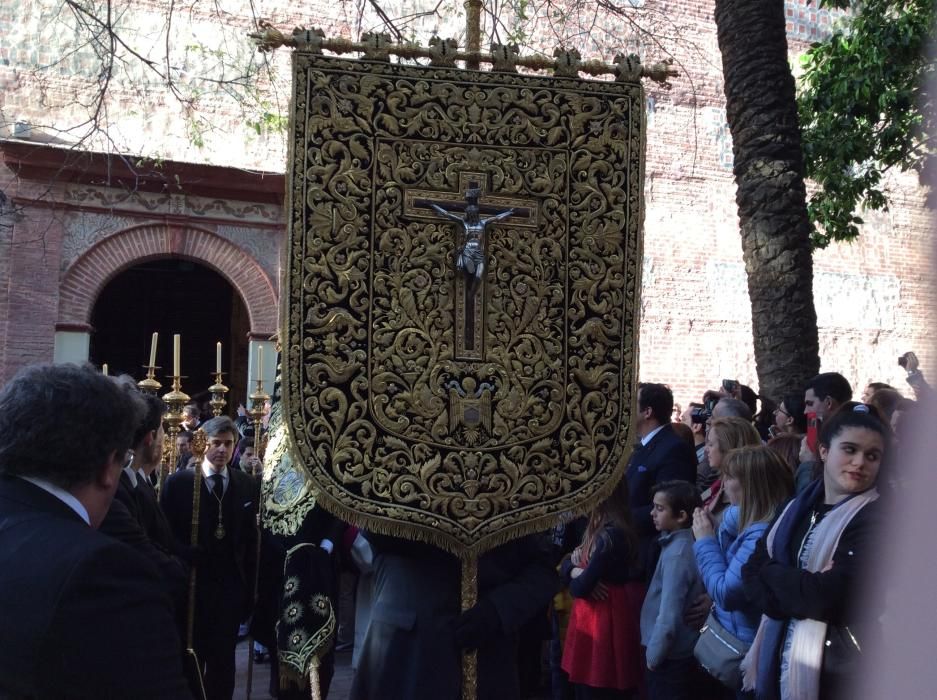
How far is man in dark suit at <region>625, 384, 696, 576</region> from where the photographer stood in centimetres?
608

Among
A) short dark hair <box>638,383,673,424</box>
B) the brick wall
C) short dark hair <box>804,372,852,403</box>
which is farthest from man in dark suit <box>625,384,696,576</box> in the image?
the brick wall

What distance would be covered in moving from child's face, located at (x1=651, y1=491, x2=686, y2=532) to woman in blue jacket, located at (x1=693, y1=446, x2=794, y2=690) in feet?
1.34

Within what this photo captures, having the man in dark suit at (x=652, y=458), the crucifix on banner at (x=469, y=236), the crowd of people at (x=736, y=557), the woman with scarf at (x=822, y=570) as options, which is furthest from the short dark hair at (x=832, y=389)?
the crucifix on banner at (x=469, y=236)

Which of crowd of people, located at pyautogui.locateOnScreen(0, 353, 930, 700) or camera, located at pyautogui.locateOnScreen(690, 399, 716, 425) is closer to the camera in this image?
crowd of people, located at pyautogui.locateOnScreen(0, 353, 930, 700)

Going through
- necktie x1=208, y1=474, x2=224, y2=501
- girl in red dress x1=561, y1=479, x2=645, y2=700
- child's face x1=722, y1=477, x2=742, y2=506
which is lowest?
girl in red dress x1=561, y1=479, x2=645, y2=700

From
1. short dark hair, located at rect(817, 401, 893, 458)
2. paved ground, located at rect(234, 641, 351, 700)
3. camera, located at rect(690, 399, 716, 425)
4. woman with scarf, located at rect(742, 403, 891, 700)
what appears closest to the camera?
woman with scarf, located at rect(742, 403, 891, 700)

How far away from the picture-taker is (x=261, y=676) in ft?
27.2

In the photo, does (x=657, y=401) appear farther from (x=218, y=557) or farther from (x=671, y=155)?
(x=671, y=155)

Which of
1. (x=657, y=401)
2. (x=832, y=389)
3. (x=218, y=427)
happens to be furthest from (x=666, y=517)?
(x=218, y=427)

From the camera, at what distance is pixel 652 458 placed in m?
6.24

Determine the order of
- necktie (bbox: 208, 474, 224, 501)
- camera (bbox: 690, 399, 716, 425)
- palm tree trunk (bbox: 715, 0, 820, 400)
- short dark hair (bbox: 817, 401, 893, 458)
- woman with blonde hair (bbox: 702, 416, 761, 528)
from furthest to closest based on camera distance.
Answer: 1. camera (bbox: 690, 399, 716, 425)
2. palm tree trunk (bbox: 715, 0, 820, 400)
3. necktie (bbox: 208, 474, 224, 501)
4. woman with blonde hair (bbox: 702, 416, 761, 528)
5. short dark hair (bbox: 817, 401, 893, 458)

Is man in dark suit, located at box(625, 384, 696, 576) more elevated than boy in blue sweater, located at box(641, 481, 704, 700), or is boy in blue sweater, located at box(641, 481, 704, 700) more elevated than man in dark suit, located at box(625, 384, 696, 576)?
man in dark suit, located at box(625, 384, 696, 576)

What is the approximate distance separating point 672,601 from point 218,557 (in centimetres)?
267

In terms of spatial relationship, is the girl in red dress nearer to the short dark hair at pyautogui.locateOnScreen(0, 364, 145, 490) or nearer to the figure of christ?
the figure of christ
